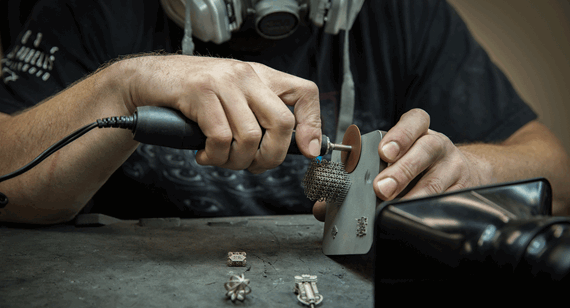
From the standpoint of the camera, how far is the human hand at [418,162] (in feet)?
1.96

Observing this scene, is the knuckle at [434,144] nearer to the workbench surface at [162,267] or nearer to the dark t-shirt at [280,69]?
the workbench surface at [162,267]

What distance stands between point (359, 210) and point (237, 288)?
263 millimetres

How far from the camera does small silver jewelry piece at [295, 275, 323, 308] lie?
47 centimetres

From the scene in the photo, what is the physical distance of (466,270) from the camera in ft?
1.16

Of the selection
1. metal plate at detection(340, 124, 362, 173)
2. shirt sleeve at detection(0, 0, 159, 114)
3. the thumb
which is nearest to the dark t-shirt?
shirt sleeve at detection(0, 0, 159, 114)

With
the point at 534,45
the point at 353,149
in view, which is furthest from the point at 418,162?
the point at 534,45

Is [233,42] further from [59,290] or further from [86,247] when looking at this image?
[59,290]

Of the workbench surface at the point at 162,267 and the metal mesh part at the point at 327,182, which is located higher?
the metal mesh part at the point at 327,182

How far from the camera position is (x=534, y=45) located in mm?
1849

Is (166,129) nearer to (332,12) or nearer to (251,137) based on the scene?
(251,137)

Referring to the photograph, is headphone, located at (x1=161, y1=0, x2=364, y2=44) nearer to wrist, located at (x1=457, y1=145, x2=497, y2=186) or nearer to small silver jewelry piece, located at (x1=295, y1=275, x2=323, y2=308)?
wrist, located at (x1=457, y1=145, x2=497, y2=186)

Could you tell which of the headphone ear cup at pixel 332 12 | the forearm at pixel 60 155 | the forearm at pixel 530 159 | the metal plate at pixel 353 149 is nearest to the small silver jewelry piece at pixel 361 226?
the metal plate at pixel 353 149

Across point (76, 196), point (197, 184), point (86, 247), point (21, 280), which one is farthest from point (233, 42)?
point (21, 280)

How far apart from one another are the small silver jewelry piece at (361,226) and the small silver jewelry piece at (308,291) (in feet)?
0.43
